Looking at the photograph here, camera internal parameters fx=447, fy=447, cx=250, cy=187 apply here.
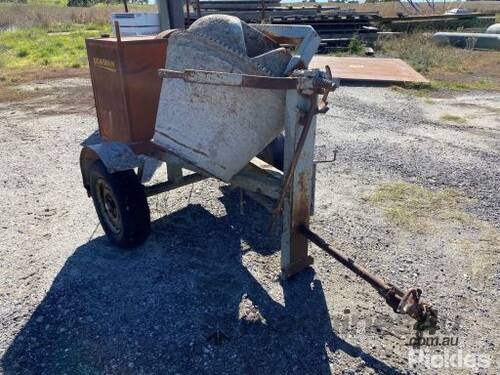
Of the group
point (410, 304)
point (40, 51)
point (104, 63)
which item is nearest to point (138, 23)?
point (104, 63)

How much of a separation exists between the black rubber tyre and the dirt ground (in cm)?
16

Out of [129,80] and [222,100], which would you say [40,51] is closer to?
[129,80]

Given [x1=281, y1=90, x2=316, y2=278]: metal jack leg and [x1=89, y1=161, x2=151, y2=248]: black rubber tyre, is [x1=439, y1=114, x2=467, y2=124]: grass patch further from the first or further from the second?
[x1=89, y1=161, x2=151, y2=248]: black rubber tyre

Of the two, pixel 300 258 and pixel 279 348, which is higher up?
pixel 300 258

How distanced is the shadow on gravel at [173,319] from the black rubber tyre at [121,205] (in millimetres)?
154

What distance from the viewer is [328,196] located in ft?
14.6

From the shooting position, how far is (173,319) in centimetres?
286

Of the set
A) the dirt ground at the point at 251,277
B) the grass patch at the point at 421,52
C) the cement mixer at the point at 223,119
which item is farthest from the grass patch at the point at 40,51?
the cement mixer at the point at 223,119

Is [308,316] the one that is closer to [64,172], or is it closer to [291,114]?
[291,114]

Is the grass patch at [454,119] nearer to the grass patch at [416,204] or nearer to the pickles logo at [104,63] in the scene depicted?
the grass patch at [416,204]

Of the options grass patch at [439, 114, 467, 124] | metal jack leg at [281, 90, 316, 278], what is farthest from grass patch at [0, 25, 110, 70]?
metal jack leg at [281, 90, 316, 278]

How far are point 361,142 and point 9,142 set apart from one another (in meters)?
4.91

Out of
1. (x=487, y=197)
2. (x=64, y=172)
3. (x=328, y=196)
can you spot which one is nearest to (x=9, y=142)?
(x=64, y=172)

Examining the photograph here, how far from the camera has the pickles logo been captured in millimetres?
3588
